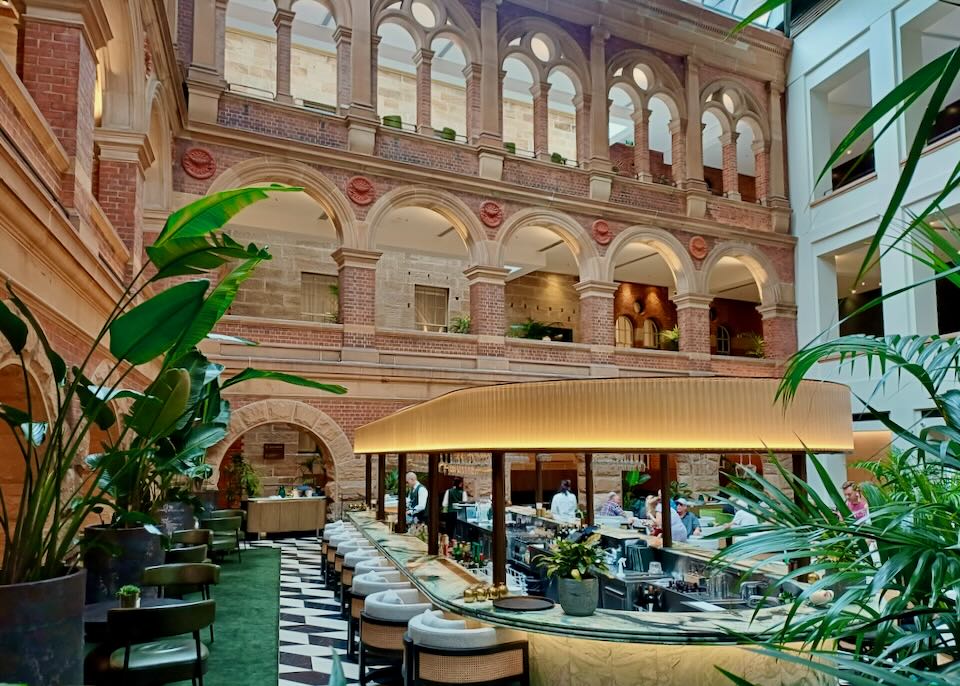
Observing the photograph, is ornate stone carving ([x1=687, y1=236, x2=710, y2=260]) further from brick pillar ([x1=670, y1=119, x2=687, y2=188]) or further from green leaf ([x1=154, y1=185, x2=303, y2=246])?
green leaf ([x1=154, y1=185, x2=303, y2=246])

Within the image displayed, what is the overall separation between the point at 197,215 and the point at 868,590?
269 centimetres

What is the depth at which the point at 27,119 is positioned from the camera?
17.2ft

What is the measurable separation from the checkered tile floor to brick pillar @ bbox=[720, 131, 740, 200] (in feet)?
42.2

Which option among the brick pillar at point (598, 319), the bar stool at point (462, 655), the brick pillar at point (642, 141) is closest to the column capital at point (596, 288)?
the brick pillar at point (598, 319)

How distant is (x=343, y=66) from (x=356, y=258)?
3693 millimetres

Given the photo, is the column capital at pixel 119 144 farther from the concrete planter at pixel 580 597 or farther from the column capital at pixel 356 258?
the concrete planter at pixel 580 597

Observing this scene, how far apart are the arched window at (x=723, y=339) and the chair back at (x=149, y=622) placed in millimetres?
21658

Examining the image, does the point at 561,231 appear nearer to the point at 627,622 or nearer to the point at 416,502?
the point at 416,502

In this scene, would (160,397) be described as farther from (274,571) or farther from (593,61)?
(593,61)

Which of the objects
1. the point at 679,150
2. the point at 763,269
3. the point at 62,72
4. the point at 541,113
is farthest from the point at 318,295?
the point at 62,72

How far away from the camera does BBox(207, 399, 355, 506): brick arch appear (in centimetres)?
1235

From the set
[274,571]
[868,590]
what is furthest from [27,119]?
[274,571]

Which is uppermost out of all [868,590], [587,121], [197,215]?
[587,121]

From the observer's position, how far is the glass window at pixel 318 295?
18.1 m
